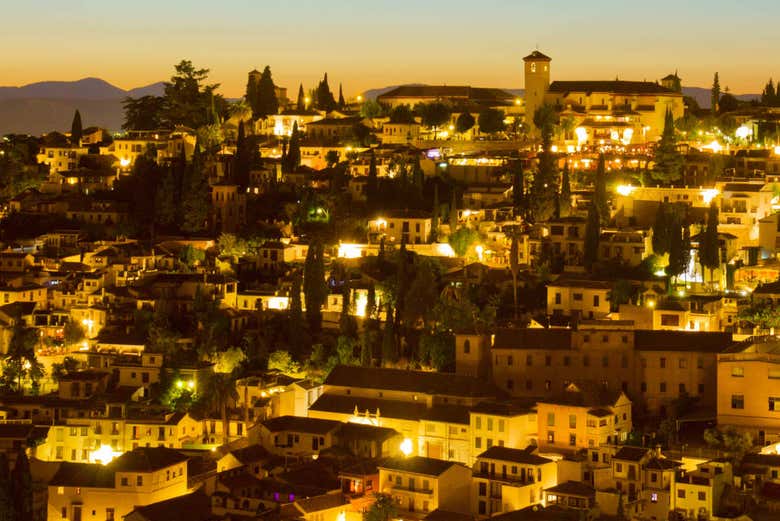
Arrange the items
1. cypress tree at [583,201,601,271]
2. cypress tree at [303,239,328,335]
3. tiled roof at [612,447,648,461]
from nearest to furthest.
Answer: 1. tiled roof at [612,447,648,461]
2. cypress tree at [303,239,328,335]
3. cypress tree at [583,201,601,271]

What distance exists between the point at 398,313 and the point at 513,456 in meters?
7.18

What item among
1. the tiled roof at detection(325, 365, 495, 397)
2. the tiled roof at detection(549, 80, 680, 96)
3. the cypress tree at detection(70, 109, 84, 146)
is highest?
the tiled roof at detection(549, 80, 680, 96)

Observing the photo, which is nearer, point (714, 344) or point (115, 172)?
point (714, 344)

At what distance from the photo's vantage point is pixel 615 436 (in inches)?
1158

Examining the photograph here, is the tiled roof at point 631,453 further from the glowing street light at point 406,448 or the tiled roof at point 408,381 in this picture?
the glowing street light at point 406,448

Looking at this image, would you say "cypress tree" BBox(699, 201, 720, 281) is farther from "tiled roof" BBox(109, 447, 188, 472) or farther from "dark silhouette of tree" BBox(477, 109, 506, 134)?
"dark silhouette of tree" BBox(477, 109, 506, 134)

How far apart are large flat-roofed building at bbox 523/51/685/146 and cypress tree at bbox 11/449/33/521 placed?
82.3 feet

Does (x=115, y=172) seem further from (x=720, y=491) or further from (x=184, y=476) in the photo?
(x=720, y=491)

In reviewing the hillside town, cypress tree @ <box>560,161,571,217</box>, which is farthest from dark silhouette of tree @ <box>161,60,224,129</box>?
cypress tree @ <box>560,161,571,217</box>

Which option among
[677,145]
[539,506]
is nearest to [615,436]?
[539,506]

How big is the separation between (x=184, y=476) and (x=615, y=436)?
8.25m

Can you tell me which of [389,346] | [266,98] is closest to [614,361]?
[389,346]

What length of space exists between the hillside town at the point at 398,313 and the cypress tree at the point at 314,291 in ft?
0.20

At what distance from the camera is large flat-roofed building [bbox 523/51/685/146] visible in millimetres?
50531
